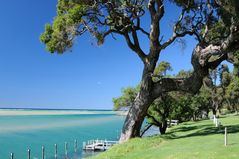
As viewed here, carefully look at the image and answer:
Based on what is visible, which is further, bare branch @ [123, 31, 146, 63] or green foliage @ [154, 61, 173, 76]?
green foliage @ [154, 61, 173, 76]

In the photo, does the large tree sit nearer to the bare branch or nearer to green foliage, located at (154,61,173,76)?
the bare branch

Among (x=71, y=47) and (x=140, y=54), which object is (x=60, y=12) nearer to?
(x=71, y=47)

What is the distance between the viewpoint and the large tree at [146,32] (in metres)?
23.8

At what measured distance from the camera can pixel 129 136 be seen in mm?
26062

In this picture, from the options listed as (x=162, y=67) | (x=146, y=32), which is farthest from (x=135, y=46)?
(x=162, y=67)

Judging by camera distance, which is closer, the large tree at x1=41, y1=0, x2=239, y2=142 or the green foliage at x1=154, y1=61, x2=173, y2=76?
the large tree at x1=41, y1=0, x2=239, y2=142

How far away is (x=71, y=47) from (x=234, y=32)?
10.8 m

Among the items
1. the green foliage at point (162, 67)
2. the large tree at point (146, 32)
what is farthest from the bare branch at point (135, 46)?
the green foliage at point (162, 67)

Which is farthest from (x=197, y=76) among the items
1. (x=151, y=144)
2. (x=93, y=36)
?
(x=93, y=36)

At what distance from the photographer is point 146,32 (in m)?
26.0

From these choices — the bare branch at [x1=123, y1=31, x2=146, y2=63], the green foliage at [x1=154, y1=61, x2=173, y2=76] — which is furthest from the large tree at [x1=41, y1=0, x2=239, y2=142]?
the green foliage at [x1=154, y1=61, x2=173, y2=76]

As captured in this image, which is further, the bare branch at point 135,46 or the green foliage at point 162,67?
the green foliage at point 162,67

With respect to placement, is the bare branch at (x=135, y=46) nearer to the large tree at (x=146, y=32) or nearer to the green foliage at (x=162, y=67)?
the large tree at (x=146, y=32)

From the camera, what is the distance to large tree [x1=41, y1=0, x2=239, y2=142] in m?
23.8
